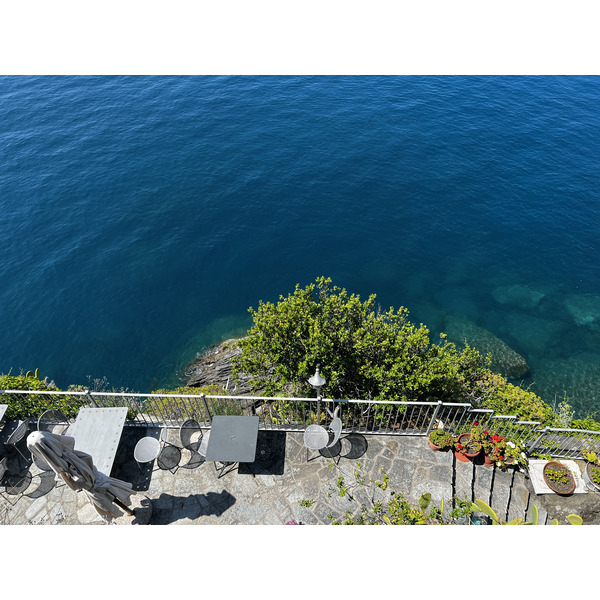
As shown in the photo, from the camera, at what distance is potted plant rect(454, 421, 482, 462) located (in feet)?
35.6

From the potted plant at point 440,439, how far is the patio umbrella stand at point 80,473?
312 inches

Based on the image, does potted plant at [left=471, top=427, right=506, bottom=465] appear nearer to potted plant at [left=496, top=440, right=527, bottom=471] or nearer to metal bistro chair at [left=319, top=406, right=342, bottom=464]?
potted plant at [left=496, top=440, right=527, bottom=471]

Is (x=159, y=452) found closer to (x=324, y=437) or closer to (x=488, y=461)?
(x=324, y=437)

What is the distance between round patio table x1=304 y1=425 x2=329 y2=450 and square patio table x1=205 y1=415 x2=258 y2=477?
143 cm

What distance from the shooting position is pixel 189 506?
33.3 ft

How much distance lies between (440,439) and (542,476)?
3.01 m

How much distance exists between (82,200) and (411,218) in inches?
1162

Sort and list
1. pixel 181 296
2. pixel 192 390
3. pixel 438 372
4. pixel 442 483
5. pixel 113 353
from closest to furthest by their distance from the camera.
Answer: pixel 442 483
pixel 438 372
pixel 192 390
pixel 113 353
pixel 181 296

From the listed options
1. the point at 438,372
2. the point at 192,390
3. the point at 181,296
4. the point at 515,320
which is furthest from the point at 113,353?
the point at 515,320

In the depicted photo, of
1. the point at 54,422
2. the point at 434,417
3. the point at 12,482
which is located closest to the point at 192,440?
the point at 54,422

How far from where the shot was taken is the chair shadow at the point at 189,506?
9984mm

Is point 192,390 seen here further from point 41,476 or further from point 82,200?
point 82,200

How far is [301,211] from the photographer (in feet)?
115

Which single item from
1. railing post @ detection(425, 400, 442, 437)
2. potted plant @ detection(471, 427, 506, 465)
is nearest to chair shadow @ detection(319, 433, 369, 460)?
railing post @ detection(425, 400, 442, 437)
